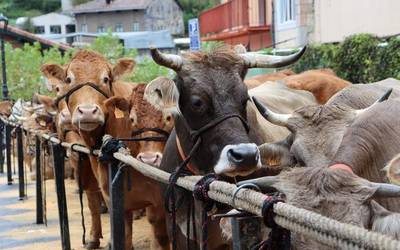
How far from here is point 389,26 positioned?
1309 cm

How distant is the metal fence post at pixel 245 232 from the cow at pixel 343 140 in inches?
41.6

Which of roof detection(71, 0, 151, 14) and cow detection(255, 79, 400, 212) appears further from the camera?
roof detection(71, 0, 151, 14)

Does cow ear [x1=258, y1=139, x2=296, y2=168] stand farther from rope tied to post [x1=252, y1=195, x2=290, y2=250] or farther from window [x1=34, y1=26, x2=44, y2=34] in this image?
window [x1=34, y1=26, x2=44, y2=34]

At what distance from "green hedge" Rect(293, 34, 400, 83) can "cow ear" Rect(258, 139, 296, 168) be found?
619 centimetres

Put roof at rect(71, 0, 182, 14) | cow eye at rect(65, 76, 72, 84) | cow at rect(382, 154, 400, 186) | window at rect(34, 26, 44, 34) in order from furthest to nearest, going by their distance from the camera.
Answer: window at rect(34, 26, 44, 34), roof at rect(71, 0, 182, 14), cow eye at rect(65, 76, 72, 84), cow at rect(382, 154, 400, 186)

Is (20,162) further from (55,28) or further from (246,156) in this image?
(55,28)

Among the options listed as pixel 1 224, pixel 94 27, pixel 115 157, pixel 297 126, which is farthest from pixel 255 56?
pixel 94 27

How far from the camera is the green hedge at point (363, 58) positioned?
10977mm

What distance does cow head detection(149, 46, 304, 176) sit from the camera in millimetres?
4723

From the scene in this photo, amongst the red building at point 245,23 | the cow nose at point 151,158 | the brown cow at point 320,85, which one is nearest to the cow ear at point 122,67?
the cow nose at point 151,158

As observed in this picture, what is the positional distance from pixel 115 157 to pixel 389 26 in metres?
9.41

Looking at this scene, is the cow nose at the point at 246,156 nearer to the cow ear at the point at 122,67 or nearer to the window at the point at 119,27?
the cow ear at the point at 122,67

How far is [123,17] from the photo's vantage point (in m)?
72.6

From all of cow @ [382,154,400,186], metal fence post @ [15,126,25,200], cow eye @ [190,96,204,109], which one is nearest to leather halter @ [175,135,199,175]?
cow eye @ [190,96,204,109]
